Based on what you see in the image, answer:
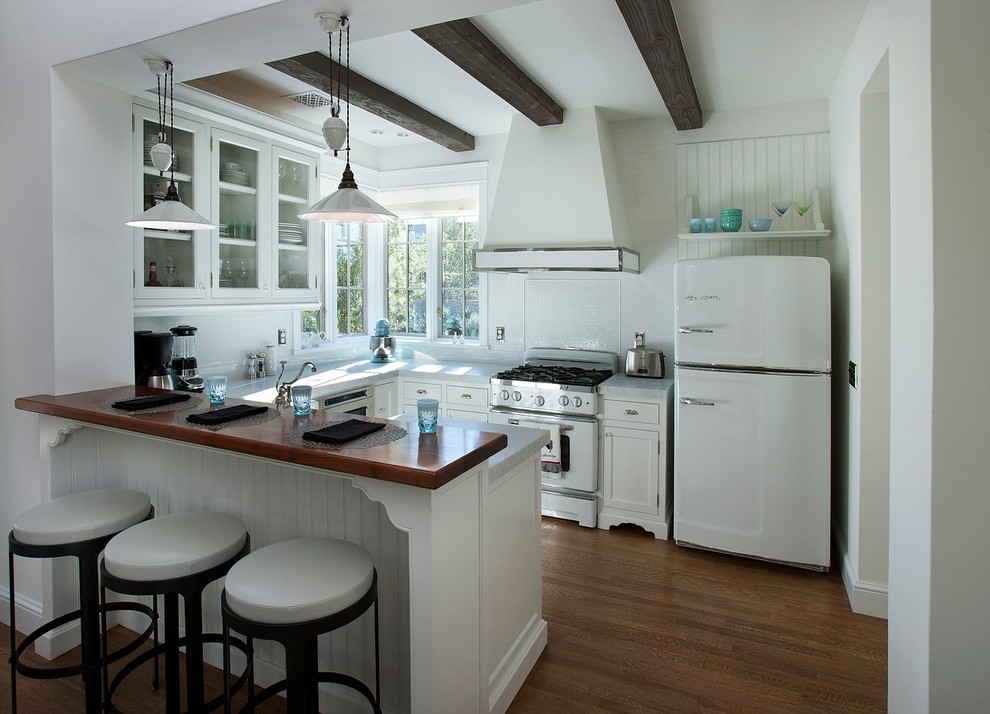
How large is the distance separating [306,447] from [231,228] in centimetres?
218

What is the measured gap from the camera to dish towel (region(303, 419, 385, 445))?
1808mm

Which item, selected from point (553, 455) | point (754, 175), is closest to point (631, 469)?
point (553, 455)

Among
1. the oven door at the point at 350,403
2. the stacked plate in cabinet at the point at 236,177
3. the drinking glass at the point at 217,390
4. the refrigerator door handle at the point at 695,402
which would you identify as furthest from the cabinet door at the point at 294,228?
the refrigerator door handle at the point at 695,402

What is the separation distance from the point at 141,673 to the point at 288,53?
2431 mm

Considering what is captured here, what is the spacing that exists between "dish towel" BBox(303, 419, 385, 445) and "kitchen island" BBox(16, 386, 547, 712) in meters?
0.06

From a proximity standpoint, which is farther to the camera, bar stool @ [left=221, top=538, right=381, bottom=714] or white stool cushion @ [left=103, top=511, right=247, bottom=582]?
white stool cushion @ [left=103, top=511, right=247, bottom=582]

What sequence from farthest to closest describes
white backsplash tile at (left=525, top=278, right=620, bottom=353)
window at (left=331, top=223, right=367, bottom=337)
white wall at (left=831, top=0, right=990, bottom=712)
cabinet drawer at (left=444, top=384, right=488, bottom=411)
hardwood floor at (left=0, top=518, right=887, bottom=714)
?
1. window at (left=331, top=223, right=367, bottom=337)
2. white backsplash tile at (left=525, top=278, right=620, bottom=353)
3. cabinet drawer at (left=444, top=384, right=488, bottom=411)
4. hardwood floor at (left=0, top=518, right=887, bottom=714)
5. white wall at (left=831, top=0, right=990, bottom=712)

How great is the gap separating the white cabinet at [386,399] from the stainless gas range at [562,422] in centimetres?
85

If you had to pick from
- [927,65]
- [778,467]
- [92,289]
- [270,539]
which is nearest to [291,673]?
[270,539]

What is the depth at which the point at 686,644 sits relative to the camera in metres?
2.60

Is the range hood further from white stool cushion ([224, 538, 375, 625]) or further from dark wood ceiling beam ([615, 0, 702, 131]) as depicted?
white stool cushion ([224, 538, 375, 625])

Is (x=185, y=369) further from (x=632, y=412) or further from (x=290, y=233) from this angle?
(x=632, y=412)

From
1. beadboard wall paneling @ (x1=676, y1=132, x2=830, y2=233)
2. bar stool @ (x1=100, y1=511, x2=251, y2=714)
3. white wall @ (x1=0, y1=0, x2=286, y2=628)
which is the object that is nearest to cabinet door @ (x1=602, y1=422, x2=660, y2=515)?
beadboard wall paneling @ (x1=676, y1=132, x2=830, y2=233)

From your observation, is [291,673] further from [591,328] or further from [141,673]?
→ [591,328]
